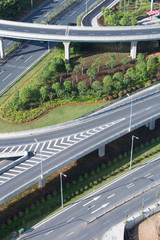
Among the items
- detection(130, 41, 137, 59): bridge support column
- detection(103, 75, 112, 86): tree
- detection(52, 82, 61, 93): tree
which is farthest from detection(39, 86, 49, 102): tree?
detection(130, 41, 137, 59): bridge support column

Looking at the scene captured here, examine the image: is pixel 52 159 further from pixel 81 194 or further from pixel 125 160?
pixel 125 160

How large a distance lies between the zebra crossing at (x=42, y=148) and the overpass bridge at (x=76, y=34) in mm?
36409

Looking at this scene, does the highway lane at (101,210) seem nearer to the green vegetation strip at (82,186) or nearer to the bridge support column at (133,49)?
the green vegetation strip at (82,186)

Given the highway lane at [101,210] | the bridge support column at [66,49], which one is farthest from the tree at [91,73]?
the highway lane at [101,210]

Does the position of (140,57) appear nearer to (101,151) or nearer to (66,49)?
(66,49)

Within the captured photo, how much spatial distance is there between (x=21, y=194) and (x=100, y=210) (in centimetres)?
1661

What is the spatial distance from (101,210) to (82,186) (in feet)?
25.8

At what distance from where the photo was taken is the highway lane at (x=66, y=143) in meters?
72.9

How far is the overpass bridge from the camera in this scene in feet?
366

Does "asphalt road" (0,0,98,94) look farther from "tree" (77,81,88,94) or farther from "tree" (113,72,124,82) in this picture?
"tree" (113,72,124,82)

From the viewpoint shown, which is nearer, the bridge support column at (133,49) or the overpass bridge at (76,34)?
the overpass bridge at (76,34)

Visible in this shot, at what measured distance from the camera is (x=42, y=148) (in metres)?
79.9

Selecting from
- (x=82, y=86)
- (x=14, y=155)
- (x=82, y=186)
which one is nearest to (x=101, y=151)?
(x=82, y=186)

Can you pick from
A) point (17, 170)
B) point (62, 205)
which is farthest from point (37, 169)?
point (62, 205)
